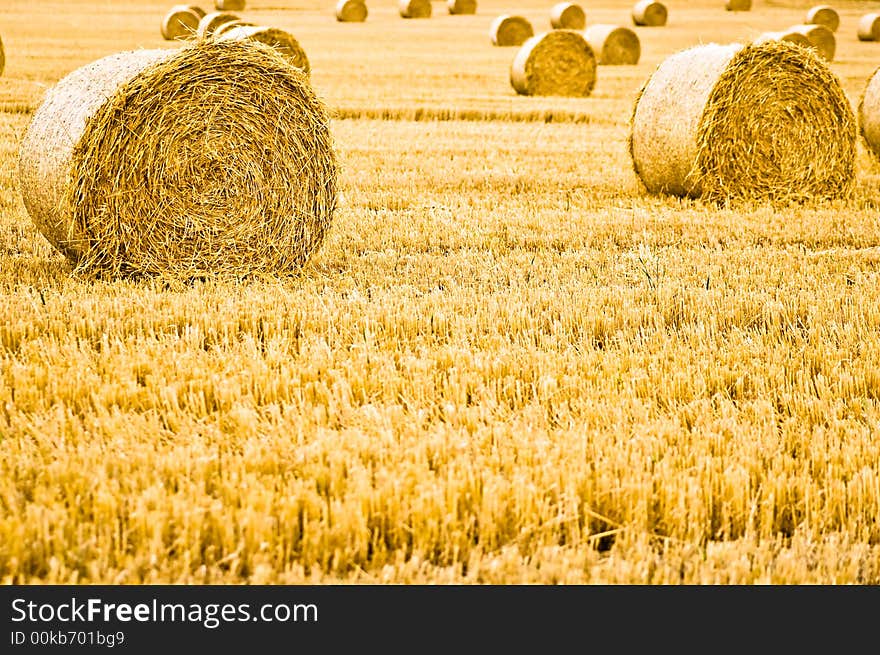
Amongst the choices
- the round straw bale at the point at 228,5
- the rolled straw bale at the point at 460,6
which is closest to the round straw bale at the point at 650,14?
the rolled straw bale at the point at 460,6

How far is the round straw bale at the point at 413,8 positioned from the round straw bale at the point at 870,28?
1738 cm

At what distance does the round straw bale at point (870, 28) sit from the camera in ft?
128

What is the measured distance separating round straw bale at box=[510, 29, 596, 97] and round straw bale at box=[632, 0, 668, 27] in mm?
21722

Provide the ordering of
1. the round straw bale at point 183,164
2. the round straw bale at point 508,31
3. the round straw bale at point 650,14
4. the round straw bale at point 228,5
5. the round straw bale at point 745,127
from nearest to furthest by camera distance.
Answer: the round straw bale at point 183,164 < the round straw bale at point 745,127 < the round straw bale at point 508,31 < the round straw bale at point 228,5 < the round straw bale at point 650,14

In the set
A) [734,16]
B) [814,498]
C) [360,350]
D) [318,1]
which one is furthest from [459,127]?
[318,1]

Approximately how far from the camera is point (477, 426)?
409 cm

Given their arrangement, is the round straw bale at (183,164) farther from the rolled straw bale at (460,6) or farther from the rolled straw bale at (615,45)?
the rolled straw bale at (460,6)

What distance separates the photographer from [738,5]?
5144 centimetres

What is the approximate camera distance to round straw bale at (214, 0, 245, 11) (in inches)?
1687

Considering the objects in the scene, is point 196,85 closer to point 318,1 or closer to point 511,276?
point 511,276

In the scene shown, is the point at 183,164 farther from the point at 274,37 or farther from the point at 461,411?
the point at 274,37

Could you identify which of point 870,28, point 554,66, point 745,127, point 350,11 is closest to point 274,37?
point 554,66

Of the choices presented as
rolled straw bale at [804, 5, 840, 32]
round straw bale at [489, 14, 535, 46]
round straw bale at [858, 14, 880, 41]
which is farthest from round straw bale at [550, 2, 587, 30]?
round straw bale at [858, 14, 880, 41]

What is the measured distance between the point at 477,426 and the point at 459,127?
13.8 metres
